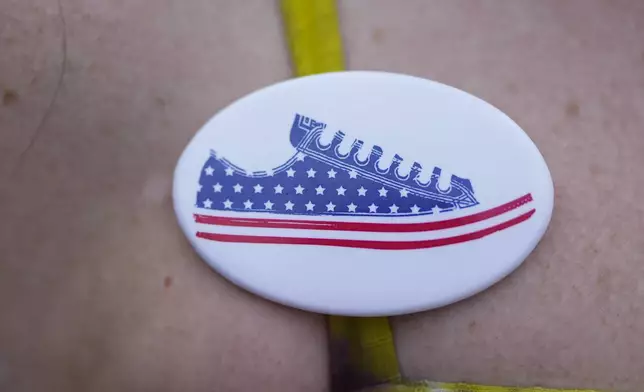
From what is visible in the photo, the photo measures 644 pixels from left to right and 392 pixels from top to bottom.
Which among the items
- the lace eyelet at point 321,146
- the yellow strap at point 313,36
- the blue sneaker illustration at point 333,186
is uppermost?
the yellow strap at point 313,36

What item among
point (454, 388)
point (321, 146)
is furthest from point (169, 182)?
point (454, 388)

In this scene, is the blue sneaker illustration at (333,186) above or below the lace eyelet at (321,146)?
below

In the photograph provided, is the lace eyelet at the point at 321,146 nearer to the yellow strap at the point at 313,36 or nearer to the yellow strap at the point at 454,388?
the yellow strap at the point at 313,36

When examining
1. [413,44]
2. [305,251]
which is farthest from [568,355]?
[413,44]

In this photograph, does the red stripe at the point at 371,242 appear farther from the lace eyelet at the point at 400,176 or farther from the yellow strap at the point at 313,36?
the yellow strap at the point at 313,36

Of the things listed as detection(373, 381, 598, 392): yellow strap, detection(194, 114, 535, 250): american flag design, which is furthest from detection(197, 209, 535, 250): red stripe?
detection(373, 381, 598, 392): yellow strap


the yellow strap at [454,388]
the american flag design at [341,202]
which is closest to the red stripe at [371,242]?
the american flag design at [341,202]

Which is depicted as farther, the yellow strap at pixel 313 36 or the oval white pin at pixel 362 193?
the yellow strap at pixel 313 36
